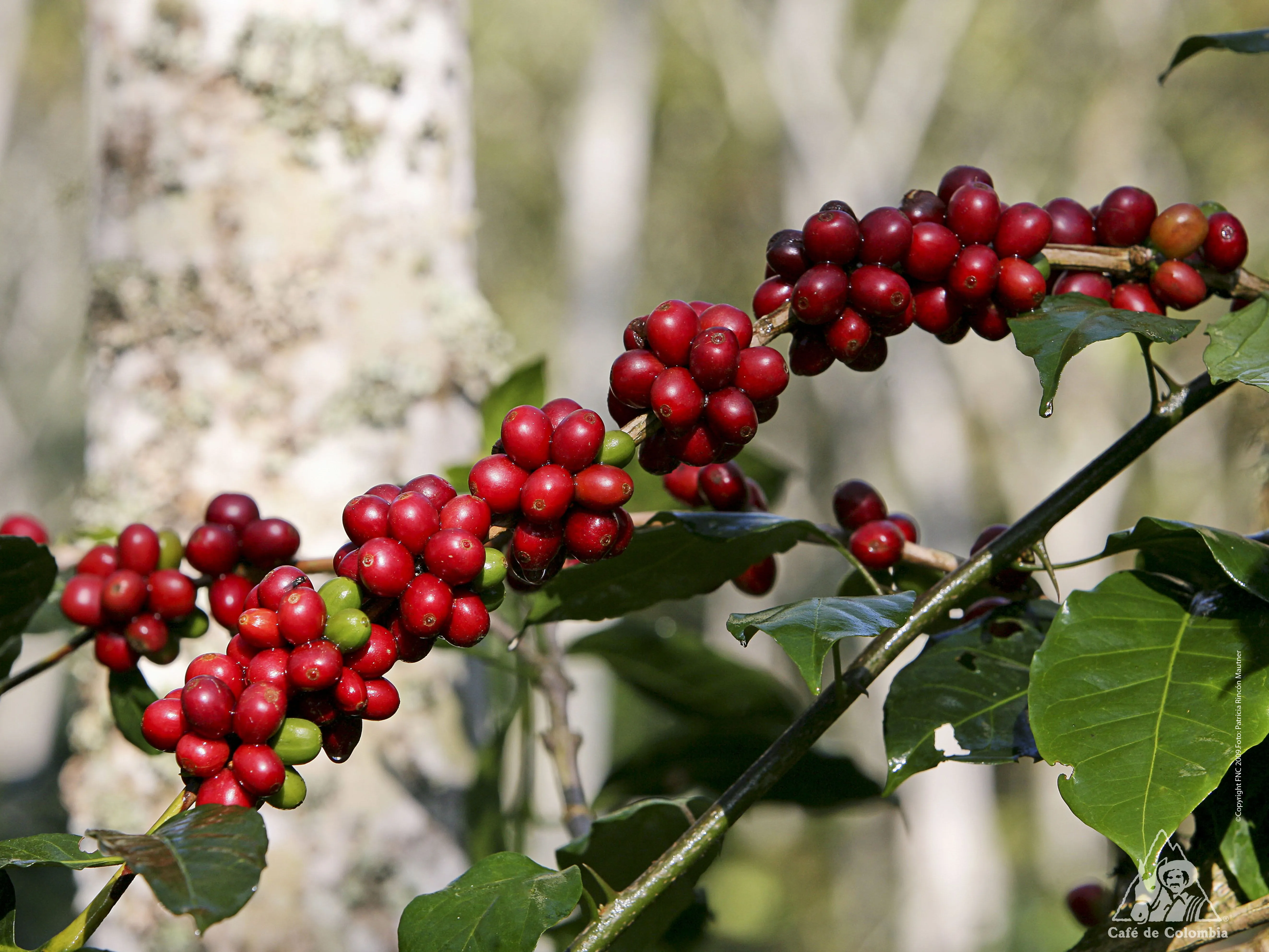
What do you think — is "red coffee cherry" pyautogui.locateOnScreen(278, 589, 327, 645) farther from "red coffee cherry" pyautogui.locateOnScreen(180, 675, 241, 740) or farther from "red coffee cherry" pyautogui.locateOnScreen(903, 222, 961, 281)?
"red coffee cherry" pyautogui.locateOnScreen(903, 222, 961, 281)

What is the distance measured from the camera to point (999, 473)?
1062 centimetres

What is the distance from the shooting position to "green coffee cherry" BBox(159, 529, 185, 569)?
77cm

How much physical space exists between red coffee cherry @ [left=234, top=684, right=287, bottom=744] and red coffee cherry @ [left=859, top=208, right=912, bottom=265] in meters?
0.40

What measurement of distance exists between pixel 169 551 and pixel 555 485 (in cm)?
42

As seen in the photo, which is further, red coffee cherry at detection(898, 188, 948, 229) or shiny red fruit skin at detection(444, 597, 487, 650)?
red coffee cherry at detection(898, 188, 948, 229)

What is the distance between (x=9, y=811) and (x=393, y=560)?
2.77 meters

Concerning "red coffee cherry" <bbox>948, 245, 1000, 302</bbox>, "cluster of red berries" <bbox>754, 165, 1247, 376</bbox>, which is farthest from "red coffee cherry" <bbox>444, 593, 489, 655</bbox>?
"red coffee cherry" <bbox>948, 245, 1000, 302</bbox>

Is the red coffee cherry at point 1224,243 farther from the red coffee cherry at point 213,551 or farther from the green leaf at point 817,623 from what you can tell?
the red coffee cherry at point 213,551

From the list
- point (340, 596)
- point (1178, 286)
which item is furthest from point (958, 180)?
point (340, 596)

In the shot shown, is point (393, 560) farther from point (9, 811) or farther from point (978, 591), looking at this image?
point (9, 811)

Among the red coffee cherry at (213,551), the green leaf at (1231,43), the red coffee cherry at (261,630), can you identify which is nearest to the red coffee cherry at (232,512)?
the red coffee cherry at (213,551)

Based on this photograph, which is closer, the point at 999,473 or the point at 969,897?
the point at 969,897

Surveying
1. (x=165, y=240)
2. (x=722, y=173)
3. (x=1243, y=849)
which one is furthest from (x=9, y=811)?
(x=722, y=173)

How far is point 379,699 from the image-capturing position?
51 cm
